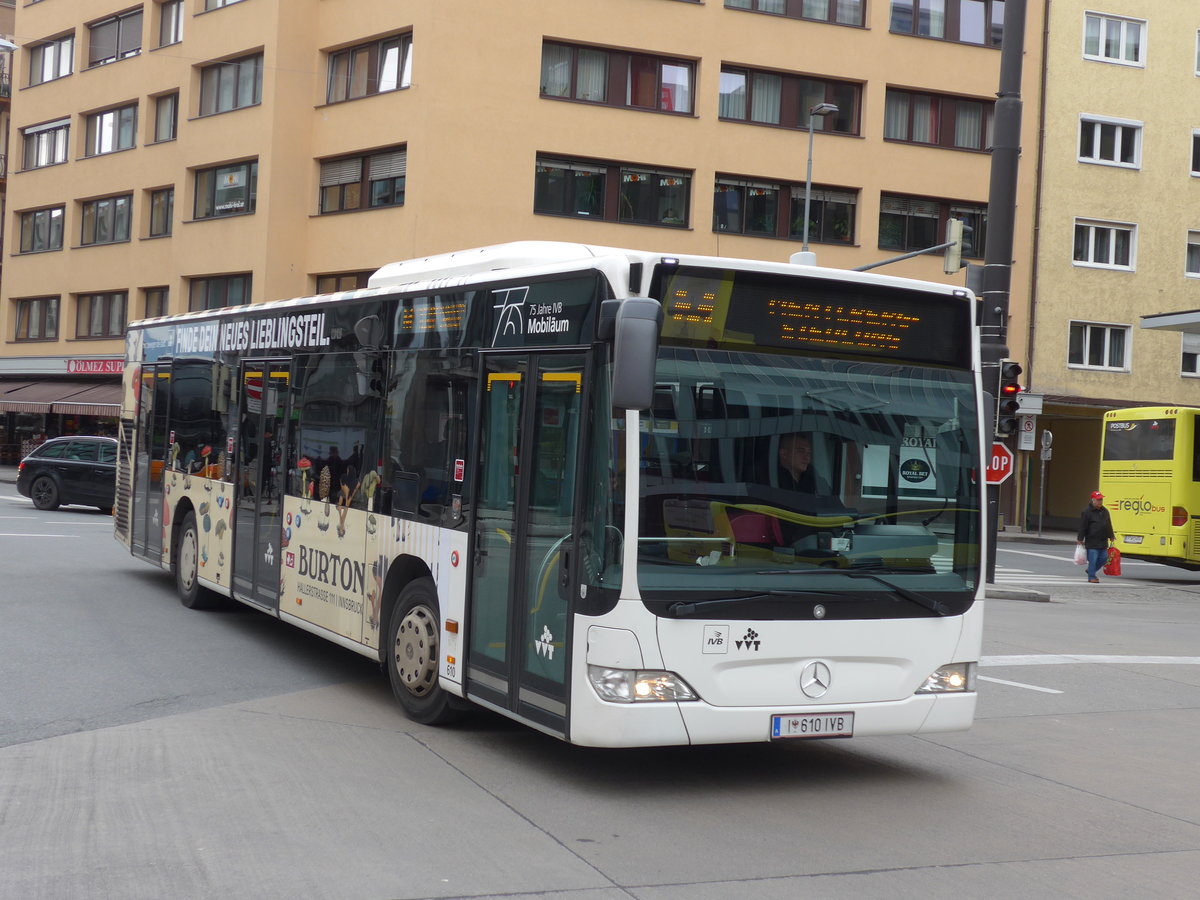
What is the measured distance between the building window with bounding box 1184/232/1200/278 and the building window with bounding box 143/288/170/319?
31.5 metres

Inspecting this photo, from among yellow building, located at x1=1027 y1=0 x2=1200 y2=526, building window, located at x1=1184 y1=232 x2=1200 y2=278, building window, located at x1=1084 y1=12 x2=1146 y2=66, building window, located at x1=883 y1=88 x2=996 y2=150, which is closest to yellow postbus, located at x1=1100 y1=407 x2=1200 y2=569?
yellow building, located at x1=1027 y1=0 x2=1200 y2=526

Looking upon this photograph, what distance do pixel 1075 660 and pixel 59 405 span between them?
37775 mm

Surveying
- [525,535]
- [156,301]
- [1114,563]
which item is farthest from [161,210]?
[525,535]

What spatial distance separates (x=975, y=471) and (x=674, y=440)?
1838 mm

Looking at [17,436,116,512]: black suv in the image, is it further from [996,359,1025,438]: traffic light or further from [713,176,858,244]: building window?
[996,359,1025,438]: traffic light

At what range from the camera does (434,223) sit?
113 feet

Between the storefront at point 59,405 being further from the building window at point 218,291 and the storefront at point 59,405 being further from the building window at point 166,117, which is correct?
the building window at point 166,117

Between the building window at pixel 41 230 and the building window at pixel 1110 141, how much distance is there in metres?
34.6

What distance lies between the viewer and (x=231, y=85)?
40.3 meters

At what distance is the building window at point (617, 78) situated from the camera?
35469mm

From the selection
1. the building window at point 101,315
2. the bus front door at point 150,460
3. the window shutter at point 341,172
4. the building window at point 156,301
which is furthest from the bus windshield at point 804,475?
the building window at point 101,315

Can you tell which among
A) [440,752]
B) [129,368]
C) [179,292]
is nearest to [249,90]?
[179,292]

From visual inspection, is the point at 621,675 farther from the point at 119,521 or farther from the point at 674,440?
the point at 119,521

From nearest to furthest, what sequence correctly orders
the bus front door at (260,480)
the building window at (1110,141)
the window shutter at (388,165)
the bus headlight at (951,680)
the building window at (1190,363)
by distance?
the bus headlight at (951,680)
the bus front door at (260,480)
the window shutter at (388,165)
the building window at (1110,141)
the building window at (1190,363)
